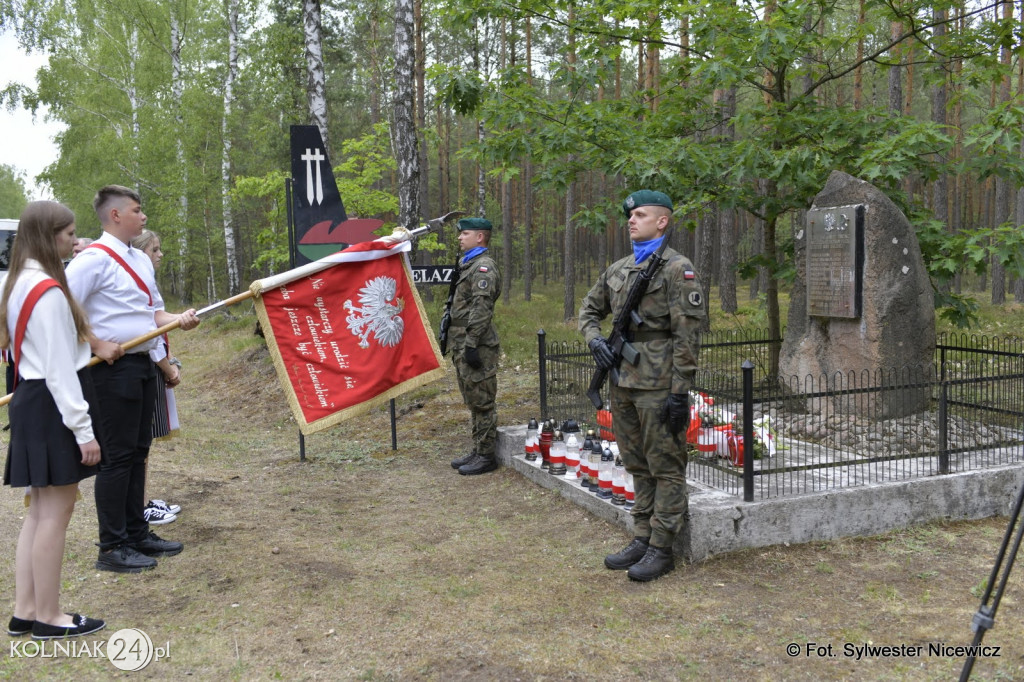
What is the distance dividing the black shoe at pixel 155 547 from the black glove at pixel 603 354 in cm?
301

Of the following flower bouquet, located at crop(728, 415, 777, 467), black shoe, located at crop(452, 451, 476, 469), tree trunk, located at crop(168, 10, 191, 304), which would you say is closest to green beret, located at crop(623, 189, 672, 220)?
flower bouquet, located at crop(728, 415, 777, 467)

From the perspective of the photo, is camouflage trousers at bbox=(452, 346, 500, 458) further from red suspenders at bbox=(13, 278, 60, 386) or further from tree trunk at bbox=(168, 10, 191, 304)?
tree trunk at bbox=(168, 10, 191, 304)

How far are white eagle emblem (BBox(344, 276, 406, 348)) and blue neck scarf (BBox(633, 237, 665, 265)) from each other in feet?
7.09

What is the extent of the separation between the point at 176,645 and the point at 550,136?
621 cm

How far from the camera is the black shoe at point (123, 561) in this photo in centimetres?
473

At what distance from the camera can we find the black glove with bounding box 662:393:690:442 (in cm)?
435

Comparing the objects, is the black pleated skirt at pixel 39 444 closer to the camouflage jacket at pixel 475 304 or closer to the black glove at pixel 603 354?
the black glove at pixel 603 354

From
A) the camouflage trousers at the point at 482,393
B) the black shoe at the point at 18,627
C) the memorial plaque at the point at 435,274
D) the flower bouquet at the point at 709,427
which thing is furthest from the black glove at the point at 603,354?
the black shoe at the point at 18,627

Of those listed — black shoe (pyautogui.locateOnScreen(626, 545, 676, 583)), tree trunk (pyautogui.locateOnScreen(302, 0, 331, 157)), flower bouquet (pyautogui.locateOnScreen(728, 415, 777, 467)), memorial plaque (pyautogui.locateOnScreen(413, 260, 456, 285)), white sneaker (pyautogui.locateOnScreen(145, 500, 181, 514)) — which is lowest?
black shoe (pyautogui.locateOnScreen(626, 545, 676, 583))

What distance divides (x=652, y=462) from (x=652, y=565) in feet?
2.00

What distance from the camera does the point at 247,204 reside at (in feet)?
97.6

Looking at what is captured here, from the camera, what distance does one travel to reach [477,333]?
691 centimetres

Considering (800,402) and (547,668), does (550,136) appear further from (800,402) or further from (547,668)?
(547,668)

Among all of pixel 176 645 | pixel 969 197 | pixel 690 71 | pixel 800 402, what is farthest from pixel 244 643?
pixel 969 197
